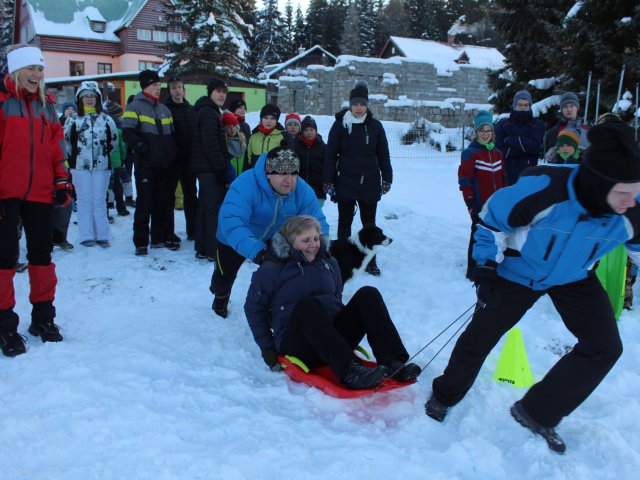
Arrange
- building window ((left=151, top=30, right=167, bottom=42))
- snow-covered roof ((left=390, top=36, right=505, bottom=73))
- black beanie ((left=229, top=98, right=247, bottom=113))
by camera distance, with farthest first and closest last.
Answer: snow-covered roof ((left=390, top=36, right=505, bottom=73)) → building window ((left=151, top=30, right=167, bottom=42)) → black beanie ((left=229, top=98, right=247, bottom=113))

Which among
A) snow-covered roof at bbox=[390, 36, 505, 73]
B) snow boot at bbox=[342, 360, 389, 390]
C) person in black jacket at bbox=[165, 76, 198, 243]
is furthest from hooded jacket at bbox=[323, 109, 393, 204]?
snow-covered roof at bbox=[390, 36, 505, 73]

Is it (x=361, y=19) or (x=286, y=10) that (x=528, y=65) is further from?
(x=286, y=10)

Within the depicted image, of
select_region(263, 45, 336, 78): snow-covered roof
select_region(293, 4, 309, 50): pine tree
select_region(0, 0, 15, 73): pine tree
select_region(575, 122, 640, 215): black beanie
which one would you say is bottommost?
select_region(575, 122, 640, 215): black beanie

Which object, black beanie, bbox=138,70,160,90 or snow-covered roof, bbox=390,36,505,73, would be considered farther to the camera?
snow-covered roof, bbox=390,36,505,73

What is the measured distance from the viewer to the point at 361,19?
158ft

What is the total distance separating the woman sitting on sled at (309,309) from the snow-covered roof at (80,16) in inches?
1515

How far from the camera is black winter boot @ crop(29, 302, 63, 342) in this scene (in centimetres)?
364

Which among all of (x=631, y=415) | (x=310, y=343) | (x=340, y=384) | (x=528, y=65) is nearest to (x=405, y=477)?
(x=340, y=384)

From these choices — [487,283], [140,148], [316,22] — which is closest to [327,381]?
[487,283]

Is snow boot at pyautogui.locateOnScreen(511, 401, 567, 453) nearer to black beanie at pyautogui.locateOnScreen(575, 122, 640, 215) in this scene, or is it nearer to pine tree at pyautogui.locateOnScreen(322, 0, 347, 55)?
black beanie at pyautogui.locateOnScreen(575, 122, 640, 215)

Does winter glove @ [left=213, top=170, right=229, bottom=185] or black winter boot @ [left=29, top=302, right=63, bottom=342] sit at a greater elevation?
winter glove @ [left=213, top=170, right=229, bottom=185]

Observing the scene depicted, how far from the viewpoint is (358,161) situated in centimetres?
557

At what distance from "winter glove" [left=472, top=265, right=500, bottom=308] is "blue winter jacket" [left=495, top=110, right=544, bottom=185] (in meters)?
3.57

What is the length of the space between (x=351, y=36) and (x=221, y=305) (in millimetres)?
46976
